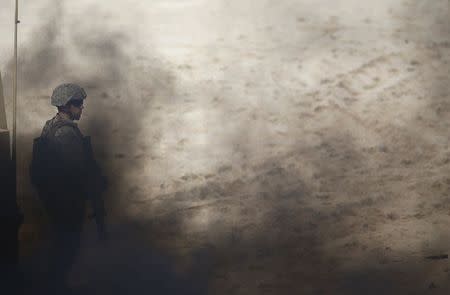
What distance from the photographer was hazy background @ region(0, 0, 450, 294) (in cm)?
591

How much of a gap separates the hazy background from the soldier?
548 millimetres

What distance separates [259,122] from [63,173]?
2.65m

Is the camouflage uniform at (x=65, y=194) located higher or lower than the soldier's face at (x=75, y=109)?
lower

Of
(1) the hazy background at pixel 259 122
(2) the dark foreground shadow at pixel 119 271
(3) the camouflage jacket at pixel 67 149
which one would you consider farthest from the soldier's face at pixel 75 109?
(1) the hazy background at pixel 259 122

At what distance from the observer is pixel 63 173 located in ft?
15.7

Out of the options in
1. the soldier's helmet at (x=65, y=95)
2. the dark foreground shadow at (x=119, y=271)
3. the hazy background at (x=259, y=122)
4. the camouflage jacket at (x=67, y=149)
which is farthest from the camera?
the hazy background at (x=259, y=122)

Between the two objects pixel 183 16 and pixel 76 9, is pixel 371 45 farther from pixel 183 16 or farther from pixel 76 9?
pixel 76 9

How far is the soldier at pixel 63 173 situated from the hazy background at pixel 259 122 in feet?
1.80

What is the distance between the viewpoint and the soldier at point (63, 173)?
479cm

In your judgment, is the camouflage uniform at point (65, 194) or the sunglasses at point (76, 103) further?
the sunglasses at point (76, 103)

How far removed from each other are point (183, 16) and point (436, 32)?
10.2 ft

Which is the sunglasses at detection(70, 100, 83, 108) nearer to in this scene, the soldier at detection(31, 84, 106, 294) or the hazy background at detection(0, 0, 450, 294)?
the soldier at detection(31, 84, 106, 294)

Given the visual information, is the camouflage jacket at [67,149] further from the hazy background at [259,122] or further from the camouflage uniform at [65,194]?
the hazy background at [259,122]

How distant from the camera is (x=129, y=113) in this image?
265 inches
